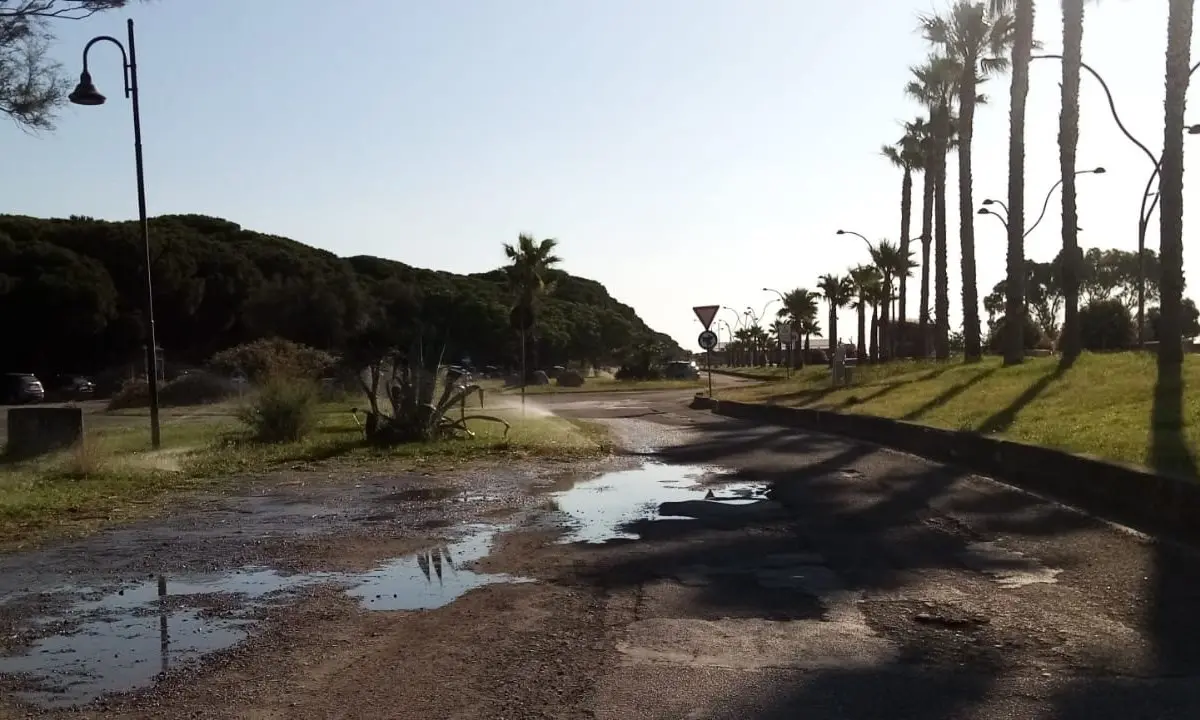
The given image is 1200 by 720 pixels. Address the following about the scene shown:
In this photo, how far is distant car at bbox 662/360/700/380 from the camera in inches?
2830

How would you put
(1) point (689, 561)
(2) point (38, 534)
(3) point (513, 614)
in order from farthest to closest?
(2) point (38, 534), (1) point (689, 561), (3) point (513, 614)

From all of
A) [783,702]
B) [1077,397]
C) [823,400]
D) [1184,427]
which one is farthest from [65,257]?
[783,702]

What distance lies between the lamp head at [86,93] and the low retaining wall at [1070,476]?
13.3m

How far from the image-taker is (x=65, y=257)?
59344 millimetres

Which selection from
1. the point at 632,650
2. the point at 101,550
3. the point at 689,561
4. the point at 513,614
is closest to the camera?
the point at 632,650

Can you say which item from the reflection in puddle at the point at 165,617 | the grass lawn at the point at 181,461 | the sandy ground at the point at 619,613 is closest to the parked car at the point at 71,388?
the grass lawn at the point at 181,461

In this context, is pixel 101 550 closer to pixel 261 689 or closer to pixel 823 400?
pixel 261 689

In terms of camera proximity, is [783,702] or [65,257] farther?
[65,257]

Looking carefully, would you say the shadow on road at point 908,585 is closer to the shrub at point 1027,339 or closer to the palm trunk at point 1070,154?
the palm trunk at point 1070,154

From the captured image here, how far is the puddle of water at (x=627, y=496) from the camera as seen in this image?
10.4 meters

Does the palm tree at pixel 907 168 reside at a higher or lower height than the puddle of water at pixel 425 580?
higher

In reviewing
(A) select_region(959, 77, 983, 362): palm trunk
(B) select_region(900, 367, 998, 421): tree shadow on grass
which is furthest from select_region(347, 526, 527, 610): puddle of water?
(A) select_region(959, 77, 983, 362): palm trunk

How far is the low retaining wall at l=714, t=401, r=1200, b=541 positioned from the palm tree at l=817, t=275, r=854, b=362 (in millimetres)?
59075

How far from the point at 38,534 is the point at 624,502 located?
550 centimetres
